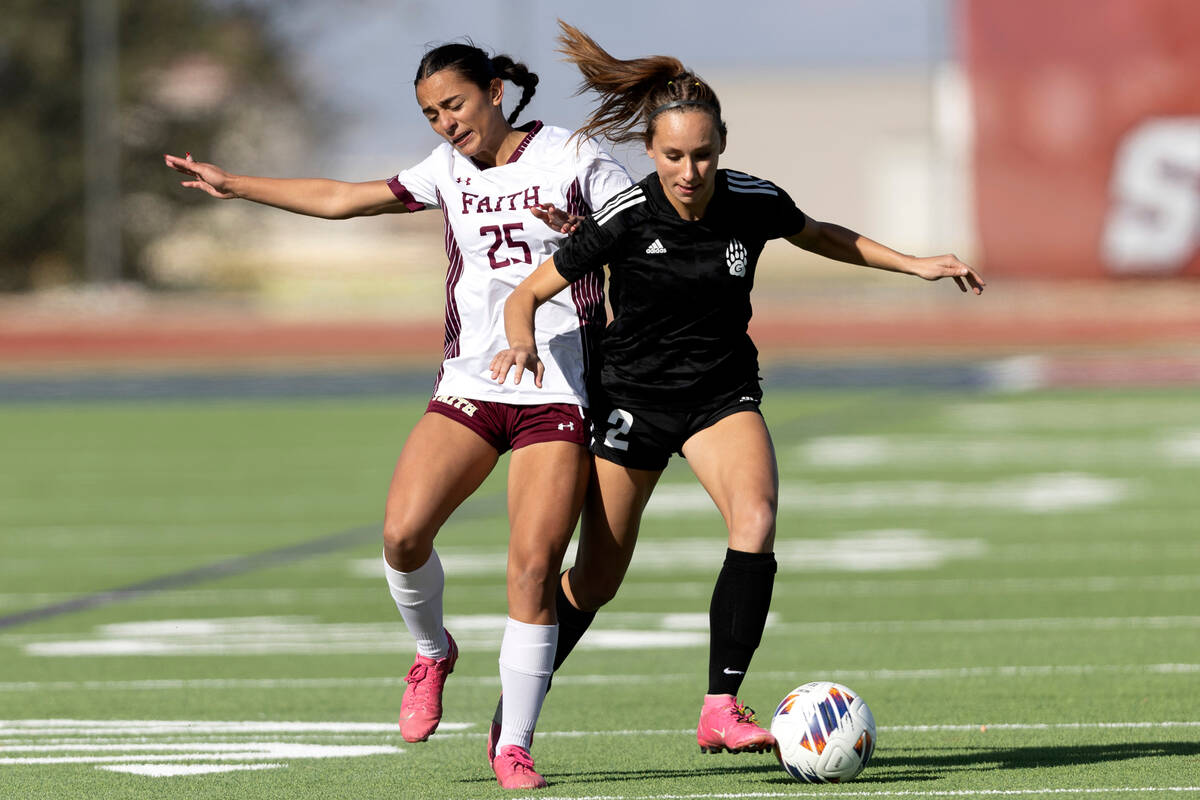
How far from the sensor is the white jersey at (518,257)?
19.3ft

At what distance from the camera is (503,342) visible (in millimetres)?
5949

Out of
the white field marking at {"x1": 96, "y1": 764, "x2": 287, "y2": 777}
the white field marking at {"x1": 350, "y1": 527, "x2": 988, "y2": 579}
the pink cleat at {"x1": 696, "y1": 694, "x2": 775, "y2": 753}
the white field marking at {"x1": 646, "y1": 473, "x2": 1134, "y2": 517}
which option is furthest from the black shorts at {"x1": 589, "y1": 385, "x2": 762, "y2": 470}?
the white field marking at {"x1": 646, "y1": 473, "x2": 1134, "y2": 517}

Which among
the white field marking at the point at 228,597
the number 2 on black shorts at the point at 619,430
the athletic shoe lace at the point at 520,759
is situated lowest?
the white field marking at the point at 228,597

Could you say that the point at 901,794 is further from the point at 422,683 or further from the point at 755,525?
the point at 422,683

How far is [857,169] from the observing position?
57.2 metres

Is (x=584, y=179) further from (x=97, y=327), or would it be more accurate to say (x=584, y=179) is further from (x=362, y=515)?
(x=97, y=327)

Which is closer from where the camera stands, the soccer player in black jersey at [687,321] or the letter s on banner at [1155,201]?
the soccer player in black jersey at [687,321]

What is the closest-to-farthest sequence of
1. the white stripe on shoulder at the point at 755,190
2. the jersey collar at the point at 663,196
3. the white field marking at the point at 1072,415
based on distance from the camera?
the jersey collar at the point at 663,196, the white stripe on shoulder at the point at 755,190, the white field marking at the point at 1072,415

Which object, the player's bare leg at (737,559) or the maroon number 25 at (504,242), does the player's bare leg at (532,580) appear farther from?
the maroon number 25 at (504,242)

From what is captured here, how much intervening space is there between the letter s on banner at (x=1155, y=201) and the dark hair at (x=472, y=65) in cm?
2547

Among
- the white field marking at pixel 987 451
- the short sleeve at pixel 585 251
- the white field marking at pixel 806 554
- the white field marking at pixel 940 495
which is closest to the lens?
the short sleeve at pixel 585 251

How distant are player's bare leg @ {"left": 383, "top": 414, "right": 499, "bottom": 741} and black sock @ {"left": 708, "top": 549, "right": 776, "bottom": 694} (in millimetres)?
805

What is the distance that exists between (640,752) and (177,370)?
2379cm

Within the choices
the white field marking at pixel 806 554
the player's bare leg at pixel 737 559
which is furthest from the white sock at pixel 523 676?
the white field marking at pixel 806 554
